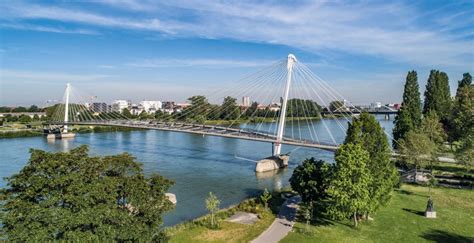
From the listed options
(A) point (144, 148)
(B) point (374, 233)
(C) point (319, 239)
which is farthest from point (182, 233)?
(A) point (144, 148)

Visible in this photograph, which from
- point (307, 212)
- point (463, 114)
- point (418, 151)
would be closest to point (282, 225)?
point (307, 212)

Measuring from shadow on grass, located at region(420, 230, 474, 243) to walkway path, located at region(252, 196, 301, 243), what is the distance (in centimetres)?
495

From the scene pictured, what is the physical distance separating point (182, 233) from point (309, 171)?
629 cm

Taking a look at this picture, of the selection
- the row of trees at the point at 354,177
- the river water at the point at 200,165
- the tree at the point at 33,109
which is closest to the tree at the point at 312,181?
the row of trees at the point at 354,177

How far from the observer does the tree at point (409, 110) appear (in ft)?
97.4

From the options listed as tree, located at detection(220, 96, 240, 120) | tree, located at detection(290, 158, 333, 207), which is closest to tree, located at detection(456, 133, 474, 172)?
tree, located at detection(290, 158, 333, 207)

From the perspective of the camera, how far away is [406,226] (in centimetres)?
1407

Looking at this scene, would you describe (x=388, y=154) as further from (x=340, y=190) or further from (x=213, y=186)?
(x=213, y=186)

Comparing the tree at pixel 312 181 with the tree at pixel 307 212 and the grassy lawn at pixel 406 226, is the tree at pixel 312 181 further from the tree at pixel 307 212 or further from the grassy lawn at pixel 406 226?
the grassy lawn at pixel 406 226

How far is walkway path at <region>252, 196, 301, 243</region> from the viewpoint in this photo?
42.5ft

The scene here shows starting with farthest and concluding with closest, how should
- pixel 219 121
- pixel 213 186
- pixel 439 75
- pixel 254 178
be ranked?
pixel 219 121 → pixel 439 75 → pixel 254 178 → pixel 213 186

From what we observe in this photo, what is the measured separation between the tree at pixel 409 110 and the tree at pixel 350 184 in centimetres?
1767

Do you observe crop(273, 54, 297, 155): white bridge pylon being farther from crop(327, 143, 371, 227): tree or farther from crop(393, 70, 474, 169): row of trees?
crop(327, 143, 371, 227): tree

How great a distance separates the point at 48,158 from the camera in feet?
31.2
